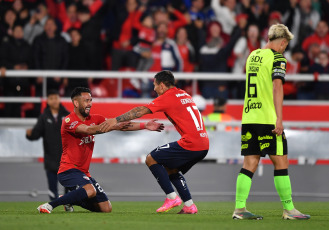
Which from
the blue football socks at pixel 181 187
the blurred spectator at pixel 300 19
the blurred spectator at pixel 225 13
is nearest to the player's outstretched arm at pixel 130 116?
the blue football socks at pixel 181 187

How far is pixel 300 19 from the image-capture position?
1944cm

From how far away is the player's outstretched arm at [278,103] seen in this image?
9.87 meters

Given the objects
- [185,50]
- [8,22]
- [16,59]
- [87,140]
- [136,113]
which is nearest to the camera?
[136,113]

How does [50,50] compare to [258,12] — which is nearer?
[50,50]

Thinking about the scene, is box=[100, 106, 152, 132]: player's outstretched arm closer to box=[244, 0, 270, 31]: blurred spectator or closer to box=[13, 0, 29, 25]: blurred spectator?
box=[13, 0, 29, 25]: blurred spectator

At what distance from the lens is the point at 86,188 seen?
11539 mm

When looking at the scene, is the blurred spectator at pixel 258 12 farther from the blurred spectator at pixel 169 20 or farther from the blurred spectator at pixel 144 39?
the blurred spectator at pixel 144 39

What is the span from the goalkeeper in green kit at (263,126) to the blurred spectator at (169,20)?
8032 mm

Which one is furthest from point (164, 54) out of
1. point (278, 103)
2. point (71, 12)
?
point (278, 103)

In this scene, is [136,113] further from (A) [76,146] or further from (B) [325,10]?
(B) [325,10]

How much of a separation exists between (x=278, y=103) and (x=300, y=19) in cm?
994

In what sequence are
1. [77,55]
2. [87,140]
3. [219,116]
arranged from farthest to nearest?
[77,55] → [219,116] → [87,140]

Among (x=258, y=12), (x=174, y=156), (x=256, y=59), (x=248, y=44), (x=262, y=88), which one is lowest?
(x=174, y=156)

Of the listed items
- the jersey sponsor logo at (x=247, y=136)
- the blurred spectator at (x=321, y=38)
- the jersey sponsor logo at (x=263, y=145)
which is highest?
the blurred spectator at (x=321, y=38)
